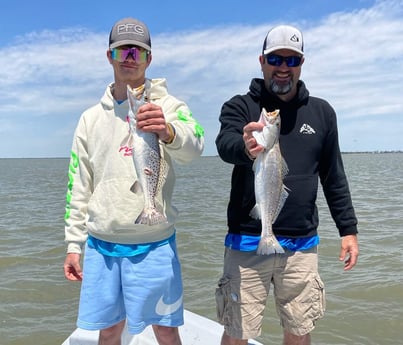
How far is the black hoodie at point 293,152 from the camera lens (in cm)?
350

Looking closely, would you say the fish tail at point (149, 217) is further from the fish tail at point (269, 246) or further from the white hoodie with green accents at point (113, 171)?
the fish tail at point (269, 246)

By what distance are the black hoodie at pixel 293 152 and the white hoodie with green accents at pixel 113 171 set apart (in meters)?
0.40

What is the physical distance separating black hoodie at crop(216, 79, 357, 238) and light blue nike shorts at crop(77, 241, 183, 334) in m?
0.69

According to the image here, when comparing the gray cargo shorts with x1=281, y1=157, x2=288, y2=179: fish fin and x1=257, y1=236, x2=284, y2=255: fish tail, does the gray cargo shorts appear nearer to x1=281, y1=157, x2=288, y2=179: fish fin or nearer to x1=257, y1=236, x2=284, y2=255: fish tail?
x1=257, y1=236, x2=284, y2=255: fish tail

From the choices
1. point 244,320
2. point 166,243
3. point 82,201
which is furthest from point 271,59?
point 244,320

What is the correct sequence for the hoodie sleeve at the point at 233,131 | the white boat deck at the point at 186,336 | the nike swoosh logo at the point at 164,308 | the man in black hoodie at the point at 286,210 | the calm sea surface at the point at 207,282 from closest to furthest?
the hoodie sleeve at the point at 233,131
the nike swoosh logo at the point at 164,308
the man in black hoodie at the point at 286,210
the white boat deck at the point at 186,336
the calm sea surface at the point at 207,282

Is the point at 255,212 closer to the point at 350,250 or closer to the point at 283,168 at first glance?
the point at 283,168

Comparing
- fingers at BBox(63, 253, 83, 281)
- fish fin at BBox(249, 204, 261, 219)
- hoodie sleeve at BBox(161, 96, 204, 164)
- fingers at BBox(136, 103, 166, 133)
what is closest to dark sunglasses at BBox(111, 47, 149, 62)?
hoodie sleeve at BBox(161, 96, 204, 164)

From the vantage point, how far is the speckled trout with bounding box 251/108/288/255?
2877 millimetres

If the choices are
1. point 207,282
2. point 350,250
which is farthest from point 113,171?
point 207,282

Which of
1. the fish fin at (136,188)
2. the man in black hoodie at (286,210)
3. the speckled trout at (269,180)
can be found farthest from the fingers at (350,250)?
the fish fin at (136,188)

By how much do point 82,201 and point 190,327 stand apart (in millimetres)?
2045

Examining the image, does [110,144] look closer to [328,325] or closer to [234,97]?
[234,97]

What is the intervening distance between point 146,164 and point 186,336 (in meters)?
2.47
